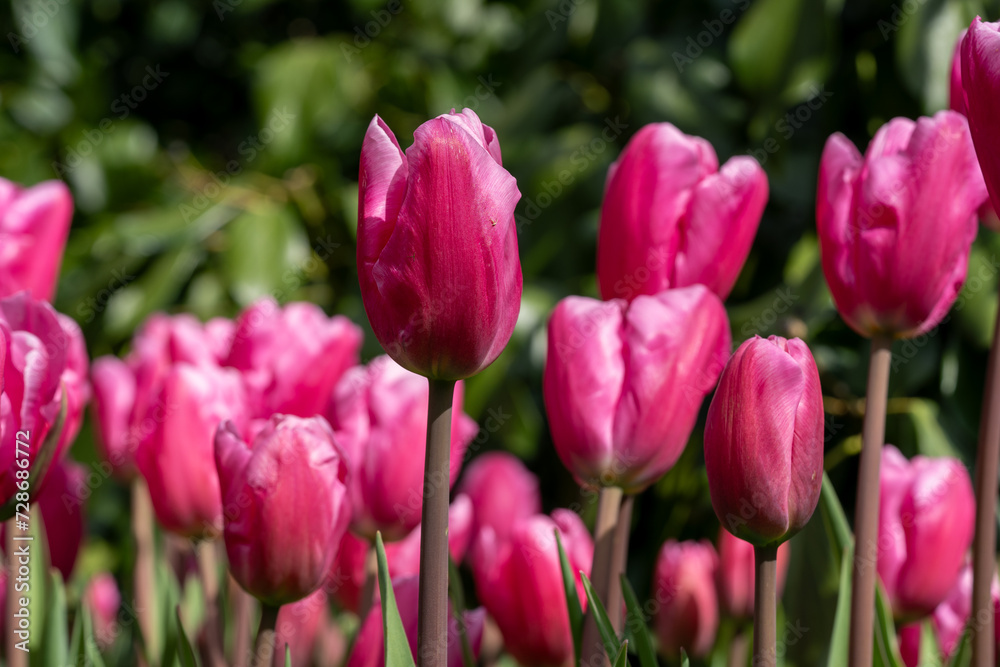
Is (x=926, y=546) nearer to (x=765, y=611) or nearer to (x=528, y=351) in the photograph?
(x=765, y=611)

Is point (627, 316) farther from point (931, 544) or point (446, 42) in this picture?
point (446, 42)

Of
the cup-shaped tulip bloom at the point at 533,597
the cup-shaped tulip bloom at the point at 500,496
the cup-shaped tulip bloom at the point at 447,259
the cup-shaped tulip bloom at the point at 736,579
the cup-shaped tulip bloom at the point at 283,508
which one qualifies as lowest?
the cup-shaped tulip bloom at the point at 500,496

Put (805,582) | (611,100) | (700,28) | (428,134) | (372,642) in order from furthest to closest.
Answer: (611,100)
(700,28)
(805,582)
(372,642)
(428,134)

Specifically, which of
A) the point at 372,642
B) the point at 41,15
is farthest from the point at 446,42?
the point at 372,642

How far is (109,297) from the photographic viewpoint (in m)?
1.41

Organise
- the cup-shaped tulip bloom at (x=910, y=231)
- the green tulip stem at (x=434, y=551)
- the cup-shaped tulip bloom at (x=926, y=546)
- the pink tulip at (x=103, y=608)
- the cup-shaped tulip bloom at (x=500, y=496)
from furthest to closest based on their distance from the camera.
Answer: the cup-shaped tulip bloom at (x=500, y=496)
the pink tulip at (x=103, y=608)
the cup-shaped tulip bloom at (x=926, y=546)
the cup-shaped tulip bloom at (x=910, y=231)
the green tulip stem at (x=434, y=551)

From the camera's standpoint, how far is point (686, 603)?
2.56ft

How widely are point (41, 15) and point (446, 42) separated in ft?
1.94

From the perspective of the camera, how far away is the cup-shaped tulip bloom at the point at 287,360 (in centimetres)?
65

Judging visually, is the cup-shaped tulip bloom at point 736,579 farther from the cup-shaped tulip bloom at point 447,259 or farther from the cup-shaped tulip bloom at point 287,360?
the cup-shaped tulip bloom at point 447,259

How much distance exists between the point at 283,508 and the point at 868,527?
260 millimetres

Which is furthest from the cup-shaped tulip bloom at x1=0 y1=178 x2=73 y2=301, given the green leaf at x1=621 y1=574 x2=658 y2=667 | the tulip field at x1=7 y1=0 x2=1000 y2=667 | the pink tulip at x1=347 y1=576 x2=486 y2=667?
the green leaf at x1=621 y1=574 x2=658 y2=667

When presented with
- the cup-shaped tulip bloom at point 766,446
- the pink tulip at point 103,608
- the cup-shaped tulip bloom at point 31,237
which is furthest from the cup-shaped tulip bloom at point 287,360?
the cup-shaped tulip bloom at point 766,446

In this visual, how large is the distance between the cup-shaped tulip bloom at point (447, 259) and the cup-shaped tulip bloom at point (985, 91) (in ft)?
0.59
